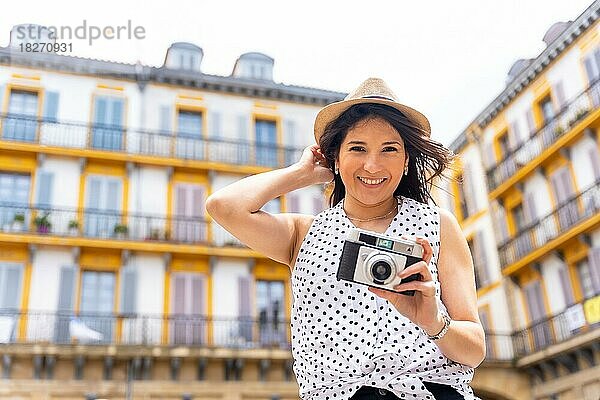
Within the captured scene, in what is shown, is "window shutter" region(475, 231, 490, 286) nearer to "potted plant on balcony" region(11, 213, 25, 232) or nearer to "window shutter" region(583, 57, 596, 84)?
"window shutter" region(583, 57, 596, 84)

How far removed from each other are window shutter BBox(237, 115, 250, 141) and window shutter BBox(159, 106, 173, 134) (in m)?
1.89

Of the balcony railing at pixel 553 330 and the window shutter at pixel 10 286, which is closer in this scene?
the window shutter at pixel 10 286

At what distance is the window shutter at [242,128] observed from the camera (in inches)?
783

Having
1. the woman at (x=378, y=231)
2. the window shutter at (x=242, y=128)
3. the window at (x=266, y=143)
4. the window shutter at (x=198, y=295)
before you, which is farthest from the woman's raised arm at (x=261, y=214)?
the window shutter at (x=242, y=128)

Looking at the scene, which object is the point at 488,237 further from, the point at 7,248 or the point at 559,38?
the point at 7,248

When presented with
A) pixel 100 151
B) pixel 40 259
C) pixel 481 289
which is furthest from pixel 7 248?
pixel 481 289

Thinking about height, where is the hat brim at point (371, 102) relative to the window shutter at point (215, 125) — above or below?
below

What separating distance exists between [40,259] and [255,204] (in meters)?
16.1

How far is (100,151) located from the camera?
1795 cm

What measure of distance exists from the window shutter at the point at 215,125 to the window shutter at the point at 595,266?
32.4 ft

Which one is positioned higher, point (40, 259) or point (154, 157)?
point (154, 157)

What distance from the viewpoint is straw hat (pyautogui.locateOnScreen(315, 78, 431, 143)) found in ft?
5.68

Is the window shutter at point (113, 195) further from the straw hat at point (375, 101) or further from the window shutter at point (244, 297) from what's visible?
the straw hat at point (375, 101)

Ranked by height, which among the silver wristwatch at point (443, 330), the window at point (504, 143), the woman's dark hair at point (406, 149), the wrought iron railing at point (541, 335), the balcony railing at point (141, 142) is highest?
the window at point (504, 143)
